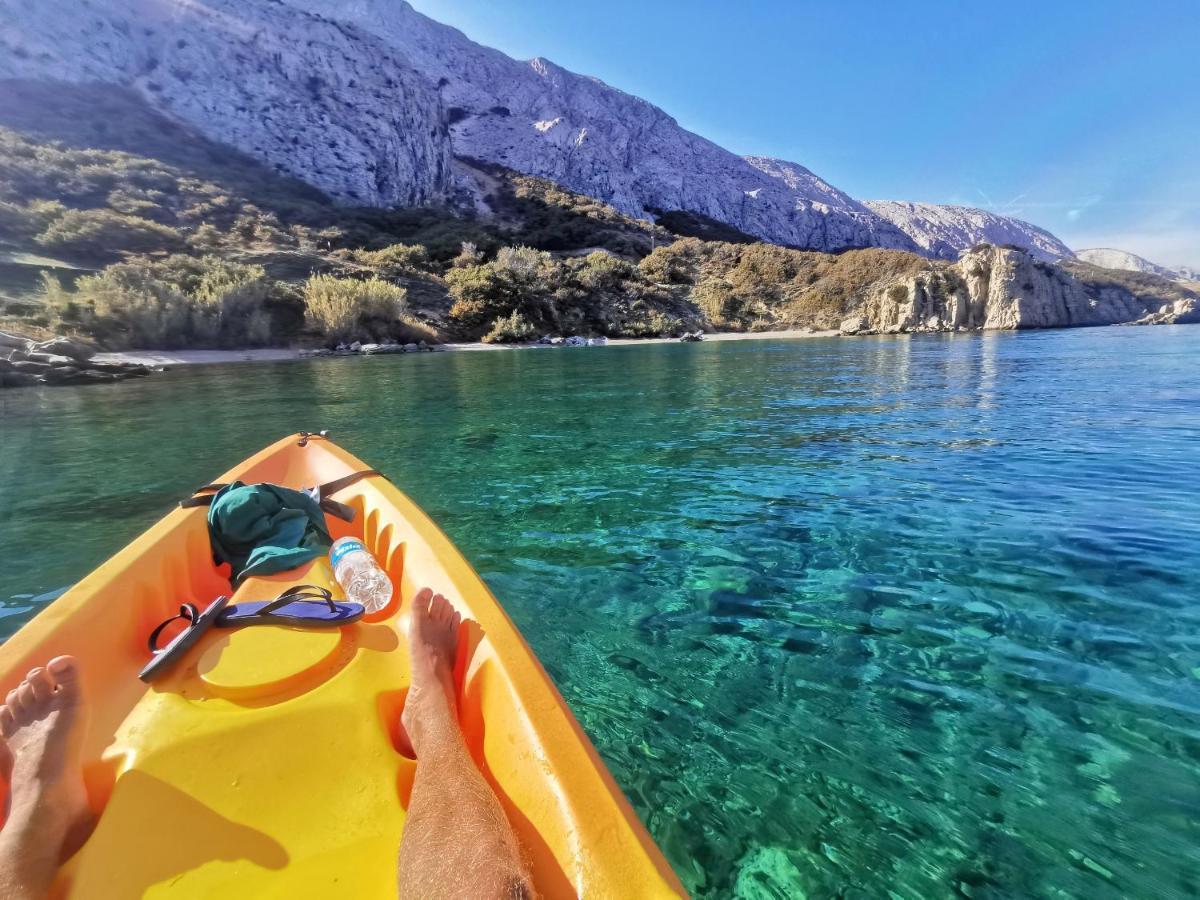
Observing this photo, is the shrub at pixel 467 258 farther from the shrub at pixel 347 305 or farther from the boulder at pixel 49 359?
the boulder at pixel 49 359

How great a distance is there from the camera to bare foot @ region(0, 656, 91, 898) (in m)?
1.09

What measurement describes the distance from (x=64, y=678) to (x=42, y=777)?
346 mm

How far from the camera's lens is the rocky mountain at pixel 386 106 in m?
46.5

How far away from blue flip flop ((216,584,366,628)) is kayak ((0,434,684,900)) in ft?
0.12

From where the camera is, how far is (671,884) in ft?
3.09

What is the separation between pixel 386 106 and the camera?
56.8m

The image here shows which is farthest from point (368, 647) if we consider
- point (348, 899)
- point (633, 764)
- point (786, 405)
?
point (786, 405)

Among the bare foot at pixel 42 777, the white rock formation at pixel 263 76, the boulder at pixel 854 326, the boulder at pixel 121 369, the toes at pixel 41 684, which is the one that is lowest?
the bare foot at pixel 42 777

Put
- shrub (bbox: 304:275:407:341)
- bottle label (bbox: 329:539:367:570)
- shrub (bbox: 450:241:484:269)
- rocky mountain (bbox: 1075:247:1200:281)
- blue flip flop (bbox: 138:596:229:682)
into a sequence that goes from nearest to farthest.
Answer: blue flip flop (bbox: 138:596:229:682) < bottle label (bbox: 329:539:367:570) < shrub (bbox: 304:275:407:341) < shrub (bbox: 450:241:484:269) < rocky mountain (bbox: 1075:247:1200:281)

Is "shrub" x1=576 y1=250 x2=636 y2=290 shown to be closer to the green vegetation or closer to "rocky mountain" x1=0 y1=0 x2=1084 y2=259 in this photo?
the green vegetation

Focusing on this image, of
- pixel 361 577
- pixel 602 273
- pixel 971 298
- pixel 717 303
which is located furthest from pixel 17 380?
pixel 971 298

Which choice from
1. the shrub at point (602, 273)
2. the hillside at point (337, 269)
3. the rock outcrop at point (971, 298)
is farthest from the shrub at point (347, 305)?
the rock outcrop at point (971, 298)

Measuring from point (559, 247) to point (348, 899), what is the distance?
182 ft

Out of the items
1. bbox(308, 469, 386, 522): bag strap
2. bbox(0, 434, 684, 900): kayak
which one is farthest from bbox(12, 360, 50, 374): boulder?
bbox(0, 434, 684, 900): kayak
